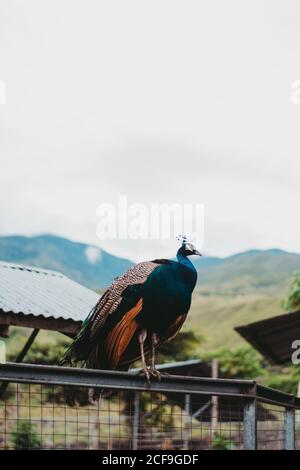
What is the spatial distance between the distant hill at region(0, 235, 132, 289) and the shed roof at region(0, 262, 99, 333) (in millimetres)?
15337

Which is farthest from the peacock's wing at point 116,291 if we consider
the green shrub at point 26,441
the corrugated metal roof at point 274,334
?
the green shrub at point 26,441

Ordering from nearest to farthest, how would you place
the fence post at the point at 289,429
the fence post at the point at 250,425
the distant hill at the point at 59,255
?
the fence post at the point at 250,425 < the fence post at the point at 289,429 < the distant hill at the point at 59,255

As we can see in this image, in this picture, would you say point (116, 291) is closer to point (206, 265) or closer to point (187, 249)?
point (187, 249)

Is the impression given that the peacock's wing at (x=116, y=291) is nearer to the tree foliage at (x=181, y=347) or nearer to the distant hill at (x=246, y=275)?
the tree foliage at (x=181, y=347)

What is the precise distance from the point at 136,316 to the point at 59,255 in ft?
93.7

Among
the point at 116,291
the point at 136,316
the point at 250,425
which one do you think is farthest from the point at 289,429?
the point at 116,291

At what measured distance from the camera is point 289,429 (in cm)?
415

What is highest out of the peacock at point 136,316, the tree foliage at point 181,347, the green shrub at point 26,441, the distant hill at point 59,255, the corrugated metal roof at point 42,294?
the distant hill at point 59,255

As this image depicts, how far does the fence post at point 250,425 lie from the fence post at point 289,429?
18.0 inches

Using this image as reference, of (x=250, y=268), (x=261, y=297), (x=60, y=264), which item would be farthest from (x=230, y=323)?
(x=60, y=264)

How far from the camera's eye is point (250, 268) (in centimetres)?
4625

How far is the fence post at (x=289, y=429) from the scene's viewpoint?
13.6 ft

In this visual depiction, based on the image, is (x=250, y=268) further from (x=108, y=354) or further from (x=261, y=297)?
(x=108, y=354)
